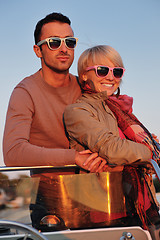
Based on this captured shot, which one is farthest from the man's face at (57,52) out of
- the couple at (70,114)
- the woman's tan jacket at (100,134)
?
the woman's tan jacket at (100,134)

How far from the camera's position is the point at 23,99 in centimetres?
280

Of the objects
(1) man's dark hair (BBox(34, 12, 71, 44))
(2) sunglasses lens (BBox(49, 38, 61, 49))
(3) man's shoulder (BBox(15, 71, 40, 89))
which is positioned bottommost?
(3) man's shoulder (BBox(15, 71, 40, 89))

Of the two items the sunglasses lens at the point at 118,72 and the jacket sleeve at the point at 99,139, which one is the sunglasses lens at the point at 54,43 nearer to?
the sunglasses lens at the point at 118,72

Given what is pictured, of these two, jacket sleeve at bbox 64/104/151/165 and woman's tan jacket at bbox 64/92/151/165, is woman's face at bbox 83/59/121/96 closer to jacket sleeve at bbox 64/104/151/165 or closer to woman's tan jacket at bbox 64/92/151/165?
woman's tan jacket at bbox 64/92/151/165

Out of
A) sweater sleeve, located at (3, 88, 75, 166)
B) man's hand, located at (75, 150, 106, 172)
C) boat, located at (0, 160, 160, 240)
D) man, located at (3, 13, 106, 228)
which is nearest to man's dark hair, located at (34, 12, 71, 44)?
man, located at (3, 13, 106, 228)

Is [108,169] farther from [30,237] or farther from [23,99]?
[23,99]

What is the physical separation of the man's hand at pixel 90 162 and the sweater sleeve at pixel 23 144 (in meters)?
0.05

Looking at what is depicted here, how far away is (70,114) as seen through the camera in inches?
98.0

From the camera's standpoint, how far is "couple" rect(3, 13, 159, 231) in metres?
2.23

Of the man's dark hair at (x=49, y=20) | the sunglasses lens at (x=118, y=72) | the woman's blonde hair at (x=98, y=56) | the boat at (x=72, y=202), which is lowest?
the boat at (x=72, y=202)

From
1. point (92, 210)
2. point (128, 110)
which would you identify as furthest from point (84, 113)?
point (92, 210)

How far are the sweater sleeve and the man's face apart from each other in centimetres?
38

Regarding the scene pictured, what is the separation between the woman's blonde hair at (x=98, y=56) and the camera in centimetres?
281

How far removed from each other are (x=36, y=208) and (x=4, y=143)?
742mm
